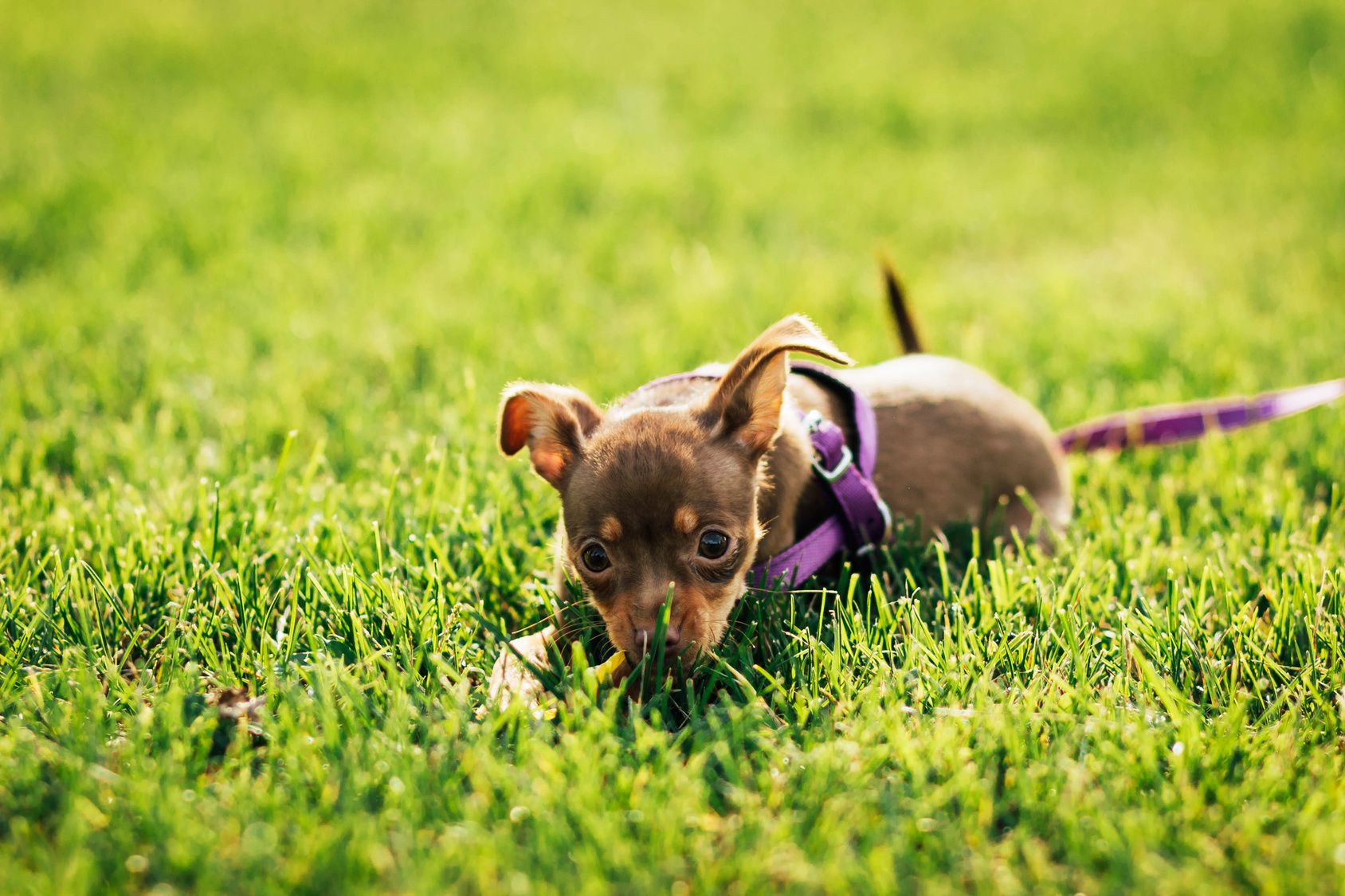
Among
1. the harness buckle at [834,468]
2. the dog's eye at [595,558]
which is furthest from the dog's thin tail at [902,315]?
the dog's eye at [595,558]

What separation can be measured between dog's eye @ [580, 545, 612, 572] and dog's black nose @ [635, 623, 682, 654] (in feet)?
0.76

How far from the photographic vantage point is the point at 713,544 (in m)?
2.60

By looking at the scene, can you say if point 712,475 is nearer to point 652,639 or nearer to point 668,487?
point 668,487

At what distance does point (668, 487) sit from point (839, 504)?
2.21 ft

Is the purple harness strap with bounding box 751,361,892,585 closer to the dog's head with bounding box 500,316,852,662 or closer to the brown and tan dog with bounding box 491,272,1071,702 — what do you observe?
the brown and tan dog with bounding box 491,272,1071,702

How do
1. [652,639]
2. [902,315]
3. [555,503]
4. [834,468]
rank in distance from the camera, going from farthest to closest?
[902,315]
[555,503]
[834,468]
[652,639]

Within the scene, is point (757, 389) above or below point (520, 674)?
above

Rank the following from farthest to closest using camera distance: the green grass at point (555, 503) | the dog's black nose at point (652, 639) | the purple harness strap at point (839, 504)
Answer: the purple harness strap at point (839, 504) → the dog's black nose at point (652, 639) → the green grass at point (555, 503)

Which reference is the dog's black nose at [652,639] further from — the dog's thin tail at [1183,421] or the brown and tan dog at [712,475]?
the dog's thin tail at [1183,421]

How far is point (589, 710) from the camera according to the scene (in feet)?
7.64

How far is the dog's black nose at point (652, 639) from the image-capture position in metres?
2.40

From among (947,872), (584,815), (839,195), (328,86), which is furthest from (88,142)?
(947,872)

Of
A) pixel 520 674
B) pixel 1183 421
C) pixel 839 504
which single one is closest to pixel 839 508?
pixel 839 504

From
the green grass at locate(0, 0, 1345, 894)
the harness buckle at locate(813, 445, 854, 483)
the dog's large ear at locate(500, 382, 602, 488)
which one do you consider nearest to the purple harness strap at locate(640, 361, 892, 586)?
the harness buckle at locate(813, 445, 854, 483)
